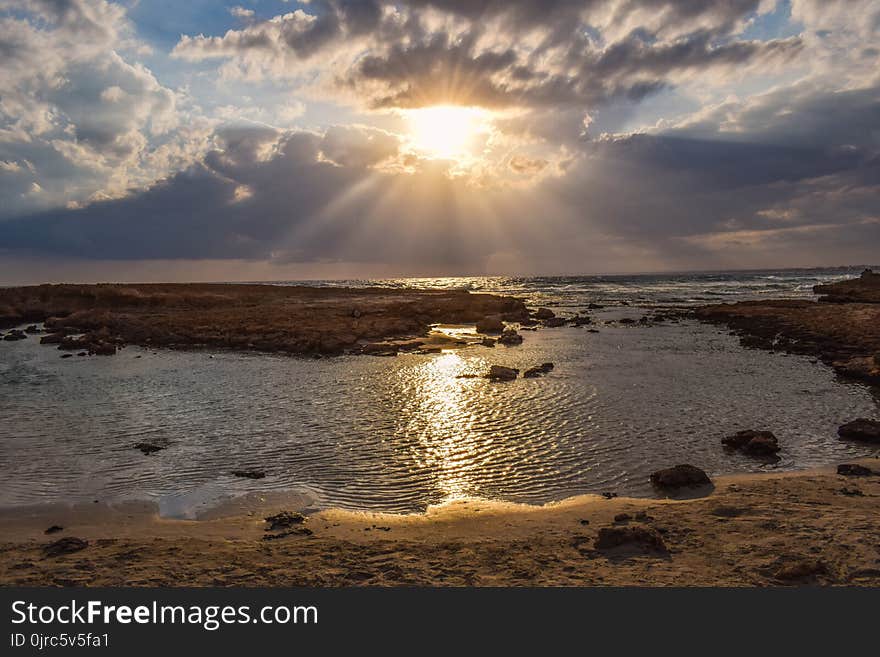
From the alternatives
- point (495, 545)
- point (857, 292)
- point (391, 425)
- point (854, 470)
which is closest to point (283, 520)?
point (495, 545)

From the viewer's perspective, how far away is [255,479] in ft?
40.1

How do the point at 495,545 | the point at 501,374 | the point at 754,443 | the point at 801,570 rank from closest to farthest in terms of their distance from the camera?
the point at 801,570 → the point at 495,545 → the point at 754,443 → the point at 501,374

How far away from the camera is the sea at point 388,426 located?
11664 millimetres

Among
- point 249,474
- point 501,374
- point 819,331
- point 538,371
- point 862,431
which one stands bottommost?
point 249,474

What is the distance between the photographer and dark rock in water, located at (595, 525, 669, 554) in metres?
7.86

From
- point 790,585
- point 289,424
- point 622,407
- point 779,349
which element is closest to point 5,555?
point 289,424

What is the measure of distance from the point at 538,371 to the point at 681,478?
46.2ft

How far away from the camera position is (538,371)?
83.1 ft

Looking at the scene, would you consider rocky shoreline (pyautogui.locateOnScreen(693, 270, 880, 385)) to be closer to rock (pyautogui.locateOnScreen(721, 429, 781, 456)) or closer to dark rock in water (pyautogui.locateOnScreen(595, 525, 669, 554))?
rock (pyautogui.locateOnScreen(721, 429, 781, 456))

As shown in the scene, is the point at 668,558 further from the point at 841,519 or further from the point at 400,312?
the point at 400,312

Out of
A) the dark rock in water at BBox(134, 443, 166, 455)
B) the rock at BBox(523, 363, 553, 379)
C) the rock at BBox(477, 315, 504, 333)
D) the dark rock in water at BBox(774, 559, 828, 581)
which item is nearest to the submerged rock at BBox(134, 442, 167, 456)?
the dark rock in water at BBox(134, 443, 166, 455)

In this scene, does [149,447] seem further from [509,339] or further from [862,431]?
[509,339]

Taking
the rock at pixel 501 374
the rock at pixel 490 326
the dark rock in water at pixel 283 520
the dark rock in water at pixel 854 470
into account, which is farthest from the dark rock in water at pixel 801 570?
the rock at pixel 490 326

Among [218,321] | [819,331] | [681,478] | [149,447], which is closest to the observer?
[681,478]
